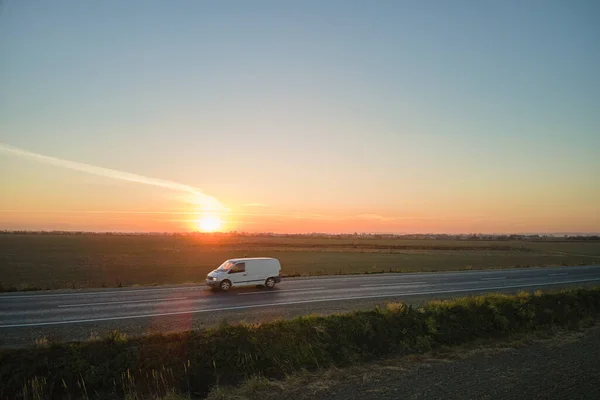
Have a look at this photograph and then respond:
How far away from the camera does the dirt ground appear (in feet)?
28.3

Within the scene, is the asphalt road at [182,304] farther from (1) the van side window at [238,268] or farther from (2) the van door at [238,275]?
(1) the van side window at [238,268]

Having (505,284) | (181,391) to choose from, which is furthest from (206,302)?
(505,284)

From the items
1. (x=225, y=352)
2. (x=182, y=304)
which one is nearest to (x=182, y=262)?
(x=182, y=304)

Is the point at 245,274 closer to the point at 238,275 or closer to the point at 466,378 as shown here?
the point at 238,275

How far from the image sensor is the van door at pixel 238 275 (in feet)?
84.9

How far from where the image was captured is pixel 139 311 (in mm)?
18531

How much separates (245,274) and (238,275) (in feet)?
1.65

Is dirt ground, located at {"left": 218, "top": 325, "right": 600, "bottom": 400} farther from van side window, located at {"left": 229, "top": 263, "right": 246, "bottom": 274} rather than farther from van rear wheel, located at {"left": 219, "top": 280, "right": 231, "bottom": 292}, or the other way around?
van side window, located at {"left": 229, "top": 263, "right": 246, "bottom": 274}

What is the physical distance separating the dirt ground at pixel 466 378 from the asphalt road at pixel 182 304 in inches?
267

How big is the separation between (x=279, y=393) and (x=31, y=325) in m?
11.6

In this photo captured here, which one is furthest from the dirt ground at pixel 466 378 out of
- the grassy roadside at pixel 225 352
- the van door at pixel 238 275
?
the van door at pixel 238 275

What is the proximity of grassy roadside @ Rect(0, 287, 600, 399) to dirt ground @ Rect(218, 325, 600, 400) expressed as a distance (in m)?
0.92

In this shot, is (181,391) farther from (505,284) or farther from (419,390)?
(505,284)

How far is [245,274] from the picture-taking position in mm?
26391
